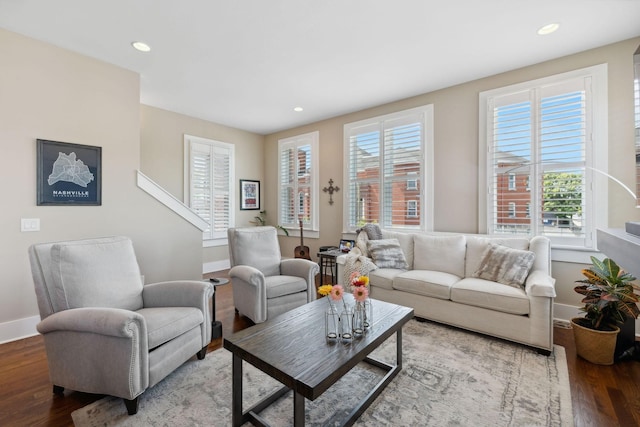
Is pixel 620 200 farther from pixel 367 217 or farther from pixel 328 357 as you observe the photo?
pixel 328 357

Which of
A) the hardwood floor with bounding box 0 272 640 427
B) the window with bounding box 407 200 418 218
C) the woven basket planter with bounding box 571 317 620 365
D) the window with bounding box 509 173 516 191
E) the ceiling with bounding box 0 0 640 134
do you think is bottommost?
the hardwood floor with bounding box 0 272 640 427

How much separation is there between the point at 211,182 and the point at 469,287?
15.1 feet

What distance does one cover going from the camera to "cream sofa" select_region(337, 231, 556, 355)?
2.43 m

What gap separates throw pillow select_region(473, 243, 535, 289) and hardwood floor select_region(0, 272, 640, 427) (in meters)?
0.70

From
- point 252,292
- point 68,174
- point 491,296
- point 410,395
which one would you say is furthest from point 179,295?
point 491,296

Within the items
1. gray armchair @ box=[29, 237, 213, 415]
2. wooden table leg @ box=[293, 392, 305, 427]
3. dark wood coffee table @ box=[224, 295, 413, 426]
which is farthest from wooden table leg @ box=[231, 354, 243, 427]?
gray armchair @ box=[29, 237, 213, 415]

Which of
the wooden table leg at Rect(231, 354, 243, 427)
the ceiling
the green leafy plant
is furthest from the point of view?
the ceiling

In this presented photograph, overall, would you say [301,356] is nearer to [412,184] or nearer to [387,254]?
[387,254]

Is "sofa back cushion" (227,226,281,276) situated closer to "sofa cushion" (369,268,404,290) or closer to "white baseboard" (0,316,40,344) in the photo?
"sofa cushion" (369,268,404,290)

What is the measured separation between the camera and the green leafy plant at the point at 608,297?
2.18m

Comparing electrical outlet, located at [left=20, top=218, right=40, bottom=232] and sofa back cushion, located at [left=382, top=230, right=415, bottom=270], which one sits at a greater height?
electrical outlet, located at [left=20, top=218, right=40, bottom=232]

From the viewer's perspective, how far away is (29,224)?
9.12 feet

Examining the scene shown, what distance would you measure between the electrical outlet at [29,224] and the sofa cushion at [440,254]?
415cm

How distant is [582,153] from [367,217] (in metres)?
2.71
